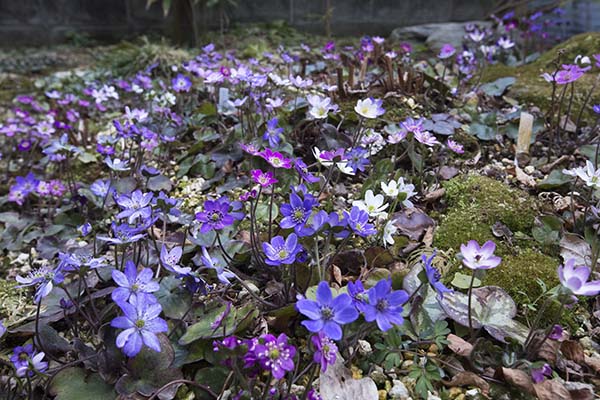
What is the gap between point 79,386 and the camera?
116cm

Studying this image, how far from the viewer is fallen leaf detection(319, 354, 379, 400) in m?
1.13

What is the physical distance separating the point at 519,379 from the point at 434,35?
487 centimetres

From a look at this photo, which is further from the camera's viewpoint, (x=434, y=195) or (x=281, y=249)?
(x=434, y=195)

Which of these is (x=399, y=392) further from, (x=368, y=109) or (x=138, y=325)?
(x=368, y=109)

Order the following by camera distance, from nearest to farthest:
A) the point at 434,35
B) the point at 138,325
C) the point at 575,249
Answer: the point at 138,325 → the point at 575,249 → the point at 434,35

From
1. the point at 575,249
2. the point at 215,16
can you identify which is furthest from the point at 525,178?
the point at 215,16

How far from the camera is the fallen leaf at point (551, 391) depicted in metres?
1.08

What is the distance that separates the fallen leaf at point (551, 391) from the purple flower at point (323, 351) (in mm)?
478

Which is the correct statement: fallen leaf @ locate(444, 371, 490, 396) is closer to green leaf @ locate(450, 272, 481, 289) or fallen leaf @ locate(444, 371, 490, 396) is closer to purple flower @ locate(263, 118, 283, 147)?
green leaf @ locate(450, 272, 481, 289)

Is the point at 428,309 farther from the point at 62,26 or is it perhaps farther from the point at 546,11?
the point at 62,26

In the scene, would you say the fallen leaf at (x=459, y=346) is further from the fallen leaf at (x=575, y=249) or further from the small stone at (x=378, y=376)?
the fallen leaf at (x=575, y=249)

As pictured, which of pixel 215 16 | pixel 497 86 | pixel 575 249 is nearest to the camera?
pixel 575 249

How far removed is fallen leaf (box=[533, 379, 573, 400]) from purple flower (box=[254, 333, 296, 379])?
569mm

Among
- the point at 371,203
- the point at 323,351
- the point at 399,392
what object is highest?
the point at 371,203
